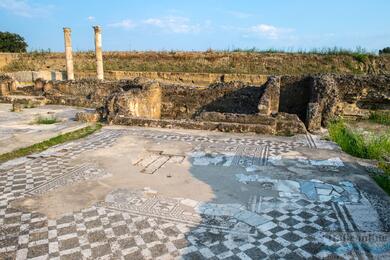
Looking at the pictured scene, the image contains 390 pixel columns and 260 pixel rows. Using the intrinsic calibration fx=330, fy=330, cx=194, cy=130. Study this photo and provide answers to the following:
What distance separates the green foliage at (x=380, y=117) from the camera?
8859 mm

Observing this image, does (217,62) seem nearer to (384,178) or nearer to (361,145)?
(361,145)

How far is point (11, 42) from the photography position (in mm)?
35312

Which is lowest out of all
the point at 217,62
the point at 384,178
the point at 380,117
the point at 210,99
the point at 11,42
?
the point at 384,178

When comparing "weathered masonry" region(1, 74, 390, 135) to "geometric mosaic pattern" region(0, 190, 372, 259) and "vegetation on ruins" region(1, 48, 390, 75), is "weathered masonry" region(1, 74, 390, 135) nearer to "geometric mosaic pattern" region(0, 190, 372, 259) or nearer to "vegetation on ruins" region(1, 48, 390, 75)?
"geometric mosaic pattern" region(0, 190, 372, 259)

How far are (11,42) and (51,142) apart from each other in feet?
116

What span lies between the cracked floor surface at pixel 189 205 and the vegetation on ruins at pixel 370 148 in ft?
0.82

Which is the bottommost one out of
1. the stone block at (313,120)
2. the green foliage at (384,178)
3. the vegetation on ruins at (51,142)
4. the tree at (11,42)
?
the vegetation on ruins at (51,142)

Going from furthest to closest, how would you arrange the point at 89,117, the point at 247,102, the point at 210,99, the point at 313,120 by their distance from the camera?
the point at 210,99 < the point at 247,102 < the point at 89,117 < the point at 313,120

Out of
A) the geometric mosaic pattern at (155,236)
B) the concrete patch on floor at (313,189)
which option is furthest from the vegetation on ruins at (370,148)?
the geometric mosaic pattern at (155,236)

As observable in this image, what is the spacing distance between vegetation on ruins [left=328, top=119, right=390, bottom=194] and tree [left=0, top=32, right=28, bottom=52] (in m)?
37.0

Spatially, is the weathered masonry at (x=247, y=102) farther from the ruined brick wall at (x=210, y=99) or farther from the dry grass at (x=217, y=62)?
the dry grass at (x=217, y=62)

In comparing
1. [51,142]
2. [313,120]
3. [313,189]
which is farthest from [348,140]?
[51,142]

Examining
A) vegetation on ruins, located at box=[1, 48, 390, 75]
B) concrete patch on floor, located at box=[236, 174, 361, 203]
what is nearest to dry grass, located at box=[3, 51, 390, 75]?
vegetation on ruins, located at box=[1, 48, 390, 75]

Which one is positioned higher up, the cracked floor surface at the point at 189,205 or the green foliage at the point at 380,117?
the green foliage at the point at 380,117
